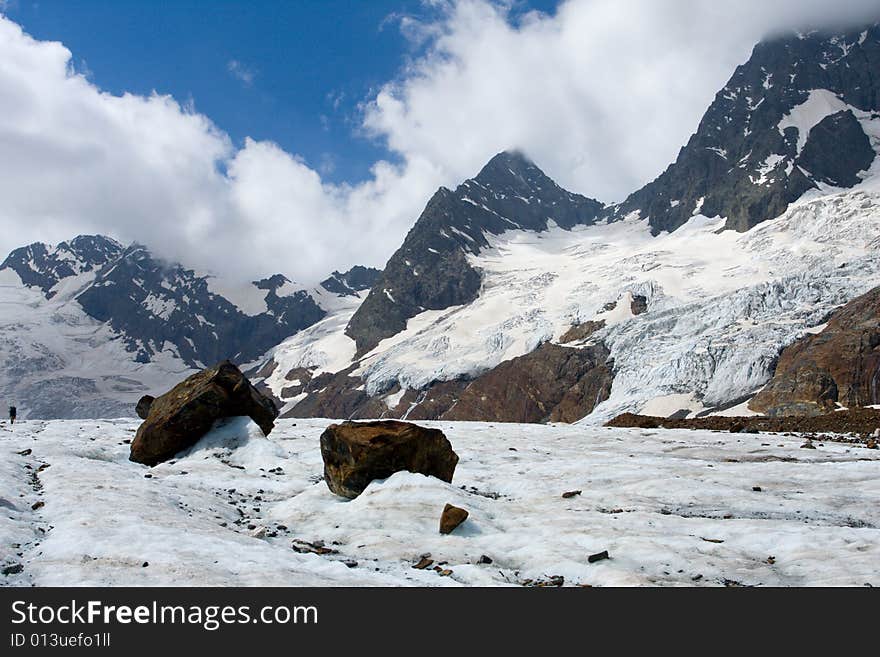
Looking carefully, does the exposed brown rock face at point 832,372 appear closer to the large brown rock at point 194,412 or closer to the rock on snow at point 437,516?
the rock on snow at point 437,516

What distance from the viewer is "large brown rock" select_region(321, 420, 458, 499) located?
19.6 m

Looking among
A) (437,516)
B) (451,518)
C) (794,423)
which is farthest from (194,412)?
(794,423)

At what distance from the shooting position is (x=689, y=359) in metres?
133

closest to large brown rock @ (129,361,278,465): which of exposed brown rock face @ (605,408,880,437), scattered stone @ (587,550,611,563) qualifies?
scattered stone @ (587,550,611,563)

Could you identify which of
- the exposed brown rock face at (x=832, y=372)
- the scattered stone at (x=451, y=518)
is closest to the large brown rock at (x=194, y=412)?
the scattered stone at (x=451, y=518)

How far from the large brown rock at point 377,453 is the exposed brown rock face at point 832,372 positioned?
101m

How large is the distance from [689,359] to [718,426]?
99704mm

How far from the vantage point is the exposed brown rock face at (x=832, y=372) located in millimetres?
106562

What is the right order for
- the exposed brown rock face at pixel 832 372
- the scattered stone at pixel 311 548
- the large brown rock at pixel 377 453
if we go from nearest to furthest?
the scattered stone at pixel 311 548, the large brown rock at pixel 377 453, the exposed brown rock face at pixel 832 372

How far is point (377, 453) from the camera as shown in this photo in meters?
19.7

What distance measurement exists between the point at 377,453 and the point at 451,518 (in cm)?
456

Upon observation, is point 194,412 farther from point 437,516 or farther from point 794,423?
point 794,423

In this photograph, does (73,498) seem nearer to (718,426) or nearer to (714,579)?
(714,579)
